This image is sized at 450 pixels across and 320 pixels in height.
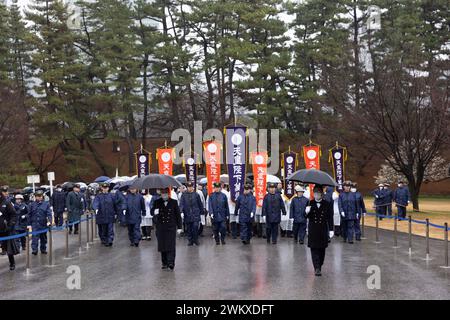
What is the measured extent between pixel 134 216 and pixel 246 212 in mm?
3241

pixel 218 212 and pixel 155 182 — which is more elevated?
pixel 155 182

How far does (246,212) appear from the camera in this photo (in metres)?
Answer: 18.9

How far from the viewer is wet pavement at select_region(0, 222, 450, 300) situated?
10.4 metres

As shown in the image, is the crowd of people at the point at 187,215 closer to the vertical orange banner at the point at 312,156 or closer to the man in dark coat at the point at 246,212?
the man in dark coat at the point at 246,212

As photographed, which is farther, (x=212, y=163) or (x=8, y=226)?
(x=212, y=163)

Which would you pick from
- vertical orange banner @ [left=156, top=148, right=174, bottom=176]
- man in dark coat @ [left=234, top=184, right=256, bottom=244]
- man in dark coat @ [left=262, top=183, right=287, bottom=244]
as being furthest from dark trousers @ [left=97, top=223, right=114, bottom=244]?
vertical orange banner @ [left=156, top=148, right=174, bottom=176]

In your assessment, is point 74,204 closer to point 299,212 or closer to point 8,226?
point 299,212

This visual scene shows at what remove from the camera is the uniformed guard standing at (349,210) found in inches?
741

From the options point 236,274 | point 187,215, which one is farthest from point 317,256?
point 187,215

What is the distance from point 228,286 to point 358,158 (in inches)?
1585

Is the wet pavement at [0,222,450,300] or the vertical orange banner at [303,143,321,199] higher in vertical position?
the vertical orange banner at [303,143,321,199]

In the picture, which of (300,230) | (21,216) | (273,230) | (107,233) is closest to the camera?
(21,216)

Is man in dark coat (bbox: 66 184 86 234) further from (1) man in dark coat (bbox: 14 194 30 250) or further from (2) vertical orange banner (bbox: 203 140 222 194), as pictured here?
(1) man in dark coat (bbox: 14 194 30 250)

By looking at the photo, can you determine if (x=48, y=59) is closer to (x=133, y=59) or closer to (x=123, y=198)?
(x=133, y=59)
